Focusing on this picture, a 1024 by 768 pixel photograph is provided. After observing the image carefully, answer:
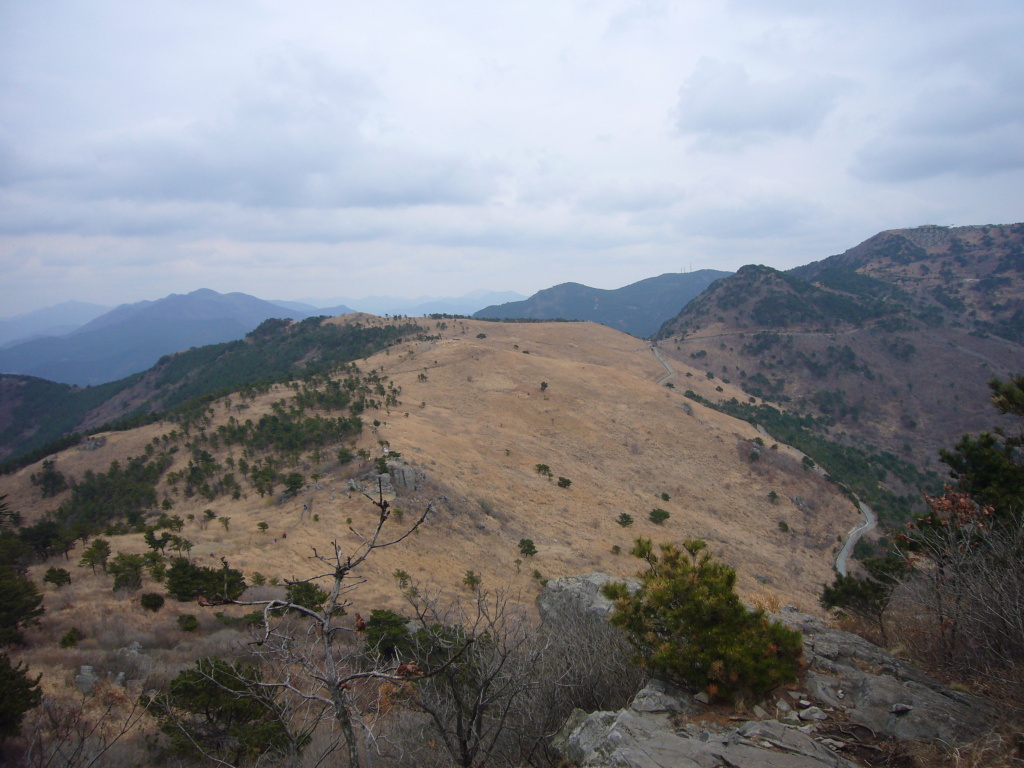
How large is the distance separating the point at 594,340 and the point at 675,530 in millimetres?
55740

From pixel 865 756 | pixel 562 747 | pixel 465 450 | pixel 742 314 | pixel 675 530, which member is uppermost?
pixel 742 314

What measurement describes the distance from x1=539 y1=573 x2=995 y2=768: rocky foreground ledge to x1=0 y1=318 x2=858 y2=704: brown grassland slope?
3.59 meters

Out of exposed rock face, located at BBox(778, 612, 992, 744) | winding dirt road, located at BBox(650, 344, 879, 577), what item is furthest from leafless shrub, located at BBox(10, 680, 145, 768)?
winding dirt road, located at BBox(650, 344, 879, 577)

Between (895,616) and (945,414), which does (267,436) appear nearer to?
(895,616)

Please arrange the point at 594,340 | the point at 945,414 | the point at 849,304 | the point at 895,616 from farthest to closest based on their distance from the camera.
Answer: the point at 849,304, the point at 594,340, the point at 945,414, the point at 895,616

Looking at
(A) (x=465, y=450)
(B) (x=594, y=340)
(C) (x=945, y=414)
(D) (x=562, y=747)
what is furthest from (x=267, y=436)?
(C) (x=945, y=414)

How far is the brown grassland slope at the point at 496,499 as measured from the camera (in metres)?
13.7

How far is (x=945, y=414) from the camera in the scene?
73125mm

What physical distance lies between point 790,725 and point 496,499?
2215cm

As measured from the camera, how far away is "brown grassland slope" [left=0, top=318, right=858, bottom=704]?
13742 mm

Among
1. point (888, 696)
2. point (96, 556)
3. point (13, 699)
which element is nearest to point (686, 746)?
point (888, 696)

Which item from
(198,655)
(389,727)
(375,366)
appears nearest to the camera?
(389,727)

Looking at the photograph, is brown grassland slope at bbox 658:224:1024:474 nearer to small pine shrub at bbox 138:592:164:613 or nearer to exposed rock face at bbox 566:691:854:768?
exposed rock face at bbox 566:691:854:768

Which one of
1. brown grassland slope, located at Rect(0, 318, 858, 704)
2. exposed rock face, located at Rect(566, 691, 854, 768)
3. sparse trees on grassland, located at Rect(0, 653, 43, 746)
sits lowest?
brown grassland slope, located at Rect(0, 318, 858, 704)
